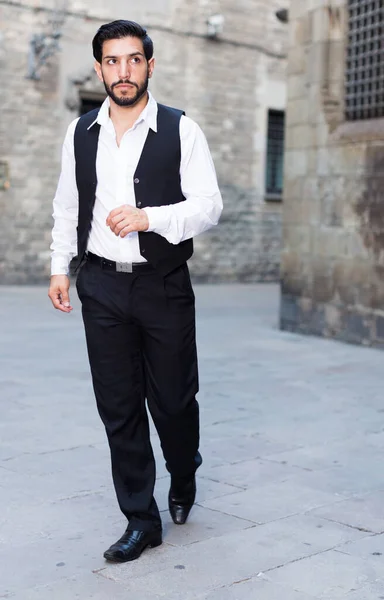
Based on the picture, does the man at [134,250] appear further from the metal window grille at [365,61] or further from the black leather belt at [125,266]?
the metal window grille at [365,61]

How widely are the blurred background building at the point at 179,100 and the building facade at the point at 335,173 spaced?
615cm

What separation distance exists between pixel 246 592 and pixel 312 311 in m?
7.54

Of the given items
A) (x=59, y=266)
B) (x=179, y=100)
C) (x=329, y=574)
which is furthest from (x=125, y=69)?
(x=179, y=100)

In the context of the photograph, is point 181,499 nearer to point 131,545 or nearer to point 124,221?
point 131,545

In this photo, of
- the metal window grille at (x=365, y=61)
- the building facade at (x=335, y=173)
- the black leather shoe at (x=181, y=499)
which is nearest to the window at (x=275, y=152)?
the building facade at (x=335, y=173)

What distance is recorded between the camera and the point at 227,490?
4.68m

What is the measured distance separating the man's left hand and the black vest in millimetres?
207

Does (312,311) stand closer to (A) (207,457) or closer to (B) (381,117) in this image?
(B) (381,117)

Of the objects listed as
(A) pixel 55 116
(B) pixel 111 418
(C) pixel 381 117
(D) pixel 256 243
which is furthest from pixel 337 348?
(D) pixel 256 243

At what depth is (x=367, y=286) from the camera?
32.8 ft

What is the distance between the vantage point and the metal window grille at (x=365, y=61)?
1001 centimetres

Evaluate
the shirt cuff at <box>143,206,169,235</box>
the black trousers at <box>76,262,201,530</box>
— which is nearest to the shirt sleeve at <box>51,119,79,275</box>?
the black trousers at <box>76,262,201,530</box>

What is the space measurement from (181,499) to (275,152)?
54.0ft

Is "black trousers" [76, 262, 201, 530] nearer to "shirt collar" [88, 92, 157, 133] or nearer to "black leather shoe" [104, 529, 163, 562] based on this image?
"black leather shoe" [104, 529, 163, 562]
